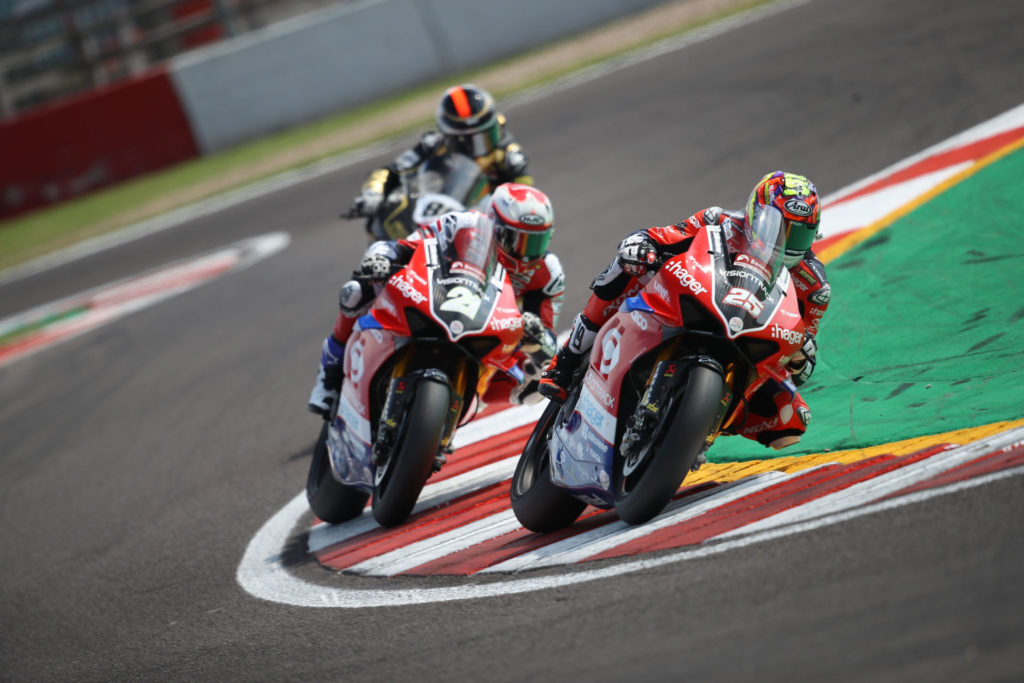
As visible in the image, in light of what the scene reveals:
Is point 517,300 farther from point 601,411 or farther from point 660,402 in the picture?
point 660,402

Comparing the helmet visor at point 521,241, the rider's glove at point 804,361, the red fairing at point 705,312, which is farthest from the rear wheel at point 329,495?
the rider's glove at point 804,361

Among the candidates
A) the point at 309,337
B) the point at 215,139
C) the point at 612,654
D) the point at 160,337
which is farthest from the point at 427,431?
the point at 215,139

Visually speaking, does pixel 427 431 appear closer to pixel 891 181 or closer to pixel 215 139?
pixel 891 181

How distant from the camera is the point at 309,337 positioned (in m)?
10.5

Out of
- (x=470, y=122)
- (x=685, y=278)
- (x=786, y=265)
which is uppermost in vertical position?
(x=470, y=122)

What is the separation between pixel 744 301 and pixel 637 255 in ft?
2.10

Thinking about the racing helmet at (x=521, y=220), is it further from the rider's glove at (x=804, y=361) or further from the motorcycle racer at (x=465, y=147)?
the motorcycle racer at (x=465, y=147)

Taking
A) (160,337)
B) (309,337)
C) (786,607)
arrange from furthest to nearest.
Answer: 1. (160,337)
2. (309,337)
3. (786,607)

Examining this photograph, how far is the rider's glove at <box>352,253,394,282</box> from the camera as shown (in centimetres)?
587

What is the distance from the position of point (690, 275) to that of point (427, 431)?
1534mm

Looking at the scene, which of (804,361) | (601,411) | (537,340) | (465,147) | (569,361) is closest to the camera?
(601,411)

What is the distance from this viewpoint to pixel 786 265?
4953mm

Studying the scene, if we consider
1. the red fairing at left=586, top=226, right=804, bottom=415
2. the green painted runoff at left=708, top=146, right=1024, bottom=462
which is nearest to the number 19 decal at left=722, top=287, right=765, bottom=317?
the red fairing at left=586, top=226, right=804, bottom=415

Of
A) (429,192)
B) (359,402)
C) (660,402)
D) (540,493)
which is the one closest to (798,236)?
(660,402)
